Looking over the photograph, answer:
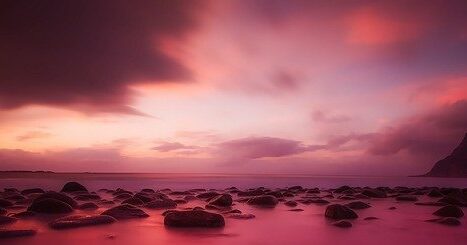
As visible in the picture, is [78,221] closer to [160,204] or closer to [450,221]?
[160,204]

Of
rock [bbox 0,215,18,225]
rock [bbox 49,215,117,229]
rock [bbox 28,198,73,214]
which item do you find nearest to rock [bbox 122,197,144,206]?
rock [bbox 28,198,73,214]

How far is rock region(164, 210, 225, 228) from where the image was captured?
799 cm

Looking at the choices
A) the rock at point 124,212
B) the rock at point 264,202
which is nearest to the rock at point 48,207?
the rock at point 124,212

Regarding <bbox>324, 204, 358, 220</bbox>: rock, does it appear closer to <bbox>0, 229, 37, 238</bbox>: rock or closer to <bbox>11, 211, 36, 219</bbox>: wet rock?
Answer: <bbox>0, 229, 37, 238</bbox>: rock

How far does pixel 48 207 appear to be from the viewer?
10375 mm

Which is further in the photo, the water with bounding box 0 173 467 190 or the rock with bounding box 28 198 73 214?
the water with bounding box 0 173 467 190

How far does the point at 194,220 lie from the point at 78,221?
242 centimetres

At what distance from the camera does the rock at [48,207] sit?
1023cm

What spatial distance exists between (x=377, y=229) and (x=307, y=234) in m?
1.75

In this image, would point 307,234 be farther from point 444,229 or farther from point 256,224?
point 444,229

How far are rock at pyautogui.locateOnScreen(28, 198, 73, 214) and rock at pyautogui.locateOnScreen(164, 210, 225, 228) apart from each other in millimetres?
4087

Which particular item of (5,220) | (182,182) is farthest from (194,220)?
(182,182)

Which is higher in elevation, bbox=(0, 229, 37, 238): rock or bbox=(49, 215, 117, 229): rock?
bbox=(49, 215, 117, 229): rock

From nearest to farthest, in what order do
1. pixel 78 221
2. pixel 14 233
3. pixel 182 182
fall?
pixel 14 233 → pixel 78 221 → pixel 182 182
